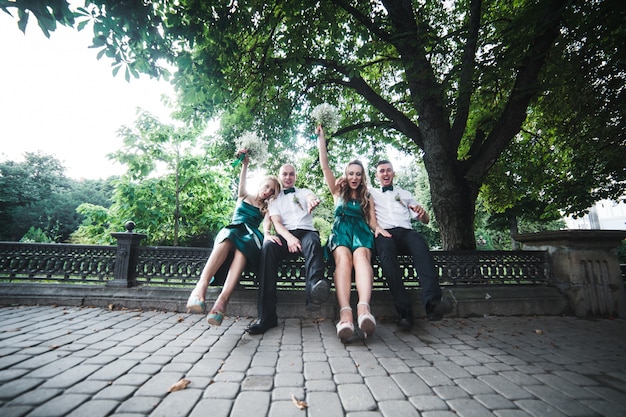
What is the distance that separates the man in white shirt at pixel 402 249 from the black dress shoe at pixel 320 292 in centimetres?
86

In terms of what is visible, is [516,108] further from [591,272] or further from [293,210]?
[293,210]

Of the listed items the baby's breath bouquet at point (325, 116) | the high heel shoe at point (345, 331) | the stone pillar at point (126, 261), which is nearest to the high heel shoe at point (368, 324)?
the high heel shoe at point (345, 331)

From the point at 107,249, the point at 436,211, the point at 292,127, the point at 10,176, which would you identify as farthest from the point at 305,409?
the point at 10,176

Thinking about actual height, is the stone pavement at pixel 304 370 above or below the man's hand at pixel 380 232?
below

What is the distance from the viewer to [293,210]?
3604 millimetres

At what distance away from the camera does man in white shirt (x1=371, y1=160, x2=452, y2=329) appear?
9.31ft

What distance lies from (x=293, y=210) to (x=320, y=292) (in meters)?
1.35

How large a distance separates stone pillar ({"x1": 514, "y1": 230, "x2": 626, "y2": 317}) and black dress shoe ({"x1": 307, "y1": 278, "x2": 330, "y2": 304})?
3.88 metres

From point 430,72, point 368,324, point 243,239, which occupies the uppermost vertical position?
point 430,72

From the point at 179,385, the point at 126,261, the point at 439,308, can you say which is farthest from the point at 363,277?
the point at 126,261

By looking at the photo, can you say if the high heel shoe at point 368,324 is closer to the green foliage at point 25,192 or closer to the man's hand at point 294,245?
the man's hand at point 294,245

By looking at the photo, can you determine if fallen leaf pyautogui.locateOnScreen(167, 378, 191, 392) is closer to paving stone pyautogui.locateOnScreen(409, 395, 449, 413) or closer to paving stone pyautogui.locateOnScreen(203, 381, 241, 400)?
paving stone pyautogui.locateOnScreen(203, 381, 241, 400)

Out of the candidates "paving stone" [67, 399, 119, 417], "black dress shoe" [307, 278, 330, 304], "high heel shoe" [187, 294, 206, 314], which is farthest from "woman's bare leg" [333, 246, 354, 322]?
"paving stone" [67, 399, 119, 417]

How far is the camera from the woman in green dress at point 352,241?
8.61 feet
